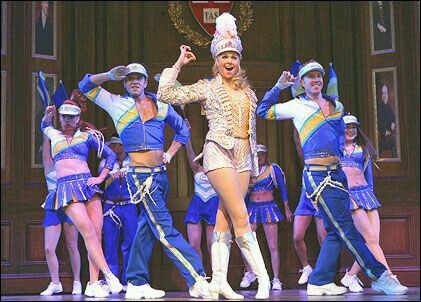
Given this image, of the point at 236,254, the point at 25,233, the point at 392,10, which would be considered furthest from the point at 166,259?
the point at 392,10

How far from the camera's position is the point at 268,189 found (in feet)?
28.5

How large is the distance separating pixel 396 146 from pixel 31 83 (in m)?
4.48

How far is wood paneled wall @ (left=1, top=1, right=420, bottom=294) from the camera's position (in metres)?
8.66

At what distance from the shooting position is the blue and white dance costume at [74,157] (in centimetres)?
693

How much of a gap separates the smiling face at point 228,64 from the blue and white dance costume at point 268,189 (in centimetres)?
318

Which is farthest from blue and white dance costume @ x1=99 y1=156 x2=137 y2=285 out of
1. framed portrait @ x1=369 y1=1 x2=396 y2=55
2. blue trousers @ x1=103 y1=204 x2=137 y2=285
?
framed portrait @ x1=369 y1=1 x2=396 y2=55

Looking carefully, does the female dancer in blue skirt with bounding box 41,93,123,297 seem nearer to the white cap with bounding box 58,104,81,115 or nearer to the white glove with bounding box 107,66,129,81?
the white cap with bounding box 58,104,81,115

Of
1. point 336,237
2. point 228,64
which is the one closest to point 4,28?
point 228,64

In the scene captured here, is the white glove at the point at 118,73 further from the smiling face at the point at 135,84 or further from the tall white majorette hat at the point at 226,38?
the tall white majorette hat at the point at 226,38

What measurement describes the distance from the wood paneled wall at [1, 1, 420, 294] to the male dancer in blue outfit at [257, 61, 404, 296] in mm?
2644

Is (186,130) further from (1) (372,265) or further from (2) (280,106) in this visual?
(1) (372,265)

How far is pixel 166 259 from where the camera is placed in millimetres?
8992

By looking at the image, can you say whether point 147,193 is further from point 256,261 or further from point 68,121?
point 68,121

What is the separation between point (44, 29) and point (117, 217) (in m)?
2.55
